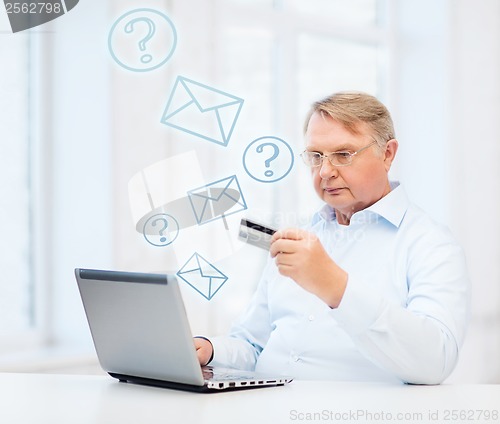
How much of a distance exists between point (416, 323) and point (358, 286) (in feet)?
0.42

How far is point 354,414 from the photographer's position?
1.13 meters

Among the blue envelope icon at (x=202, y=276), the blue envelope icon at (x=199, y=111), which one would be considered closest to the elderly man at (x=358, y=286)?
the blue envelope icon at (x=202, y=276)

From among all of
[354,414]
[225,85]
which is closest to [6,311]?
[225,85]

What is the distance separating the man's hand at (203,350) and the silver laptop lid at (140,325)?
226 millimetres

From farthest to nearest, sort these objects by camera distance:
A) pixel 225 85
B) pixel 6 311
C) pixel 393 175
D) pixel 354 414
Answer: pixel 393 175 → pixel 225 85 → pixel 6 311 → pixel 354 414

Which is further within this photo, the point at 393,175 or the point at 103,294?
the point at 393,175

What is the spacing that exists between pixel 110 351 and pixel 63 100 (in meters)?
1.35

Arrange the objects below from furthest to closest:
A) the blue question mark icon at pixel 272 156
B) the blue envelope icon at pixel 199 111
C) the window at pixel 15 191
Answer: the blue envelope icon at pixel 199 111 < the window at pixel 15 191 < the blue question mark icon at pixel 272 156

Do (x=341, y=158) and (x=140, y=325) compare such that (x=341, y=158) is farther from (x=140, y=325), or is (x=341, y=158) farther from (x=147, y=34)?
(x=147, y=34)

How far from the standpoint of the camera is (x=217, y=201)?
215 cm

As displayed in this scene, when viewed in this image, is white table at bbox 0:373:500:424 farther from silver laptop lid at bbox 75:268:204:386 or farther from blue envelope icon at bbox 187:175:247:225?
blue envelope icon at bbox 187:175:247:225

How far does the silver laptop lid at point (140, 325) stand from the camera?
4.04 ft

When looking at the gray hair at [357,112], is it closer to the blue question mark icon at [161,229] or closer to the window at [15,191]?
the blue question mark icon at [161,229]

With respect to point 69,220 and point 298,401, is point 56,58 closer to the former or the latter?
point 69,220
